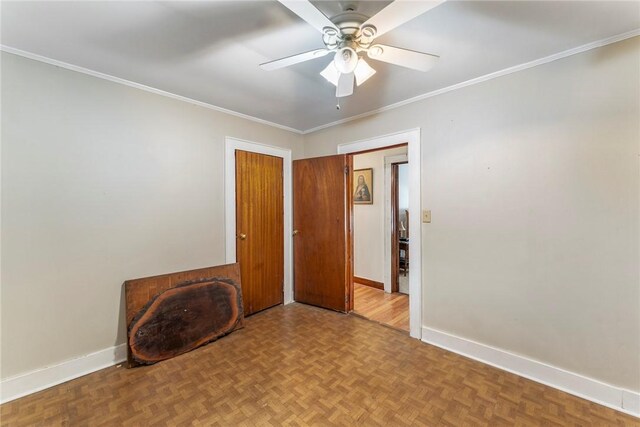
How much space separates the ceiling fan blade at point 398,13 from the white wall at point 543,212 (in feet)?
4.52

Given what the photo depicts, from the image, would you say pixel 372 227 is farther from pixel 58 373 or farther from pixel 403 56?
pixel 58 373

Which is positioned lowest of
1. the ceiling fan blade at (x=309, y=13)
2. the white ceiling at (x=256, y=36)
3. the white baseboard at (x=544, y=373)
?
the white baseboard at (x=544, y=373)

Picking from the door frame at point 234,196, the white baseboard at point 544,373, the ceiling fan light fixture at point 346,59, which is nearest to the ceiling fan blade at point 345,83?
the ceiling fan light fixture at point 346,59

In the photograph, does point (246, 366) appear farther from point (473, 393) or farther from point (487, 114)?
point (487, 114)

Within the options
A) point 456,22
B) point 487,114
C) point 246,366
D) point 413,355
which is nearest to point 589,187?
point 487,114

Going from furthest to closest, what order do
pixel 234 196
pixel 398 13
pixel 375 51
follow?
1. pixel 234 196
2. pixel 375 51
3. pixel 398 13

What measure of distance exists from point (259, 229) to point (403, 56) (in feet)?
7.85

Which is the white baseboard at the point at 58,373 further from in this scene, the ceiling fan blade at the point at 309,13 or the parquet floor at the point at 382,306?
the ceiling fan blade at the point at 309,13

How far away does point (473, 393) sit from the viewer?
179cm

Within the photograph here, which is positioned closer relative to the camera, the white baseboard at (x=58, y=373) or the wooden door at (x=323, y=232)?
the white baseboard at (x=58, y=373)

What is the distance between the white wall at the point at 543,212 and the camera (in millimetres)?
1659

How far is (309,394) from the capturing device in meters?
1.79

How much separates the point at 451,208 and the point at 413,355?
133 centimetres

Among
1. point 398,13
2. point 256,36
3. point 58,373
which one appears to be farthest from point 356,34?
point 58,373
